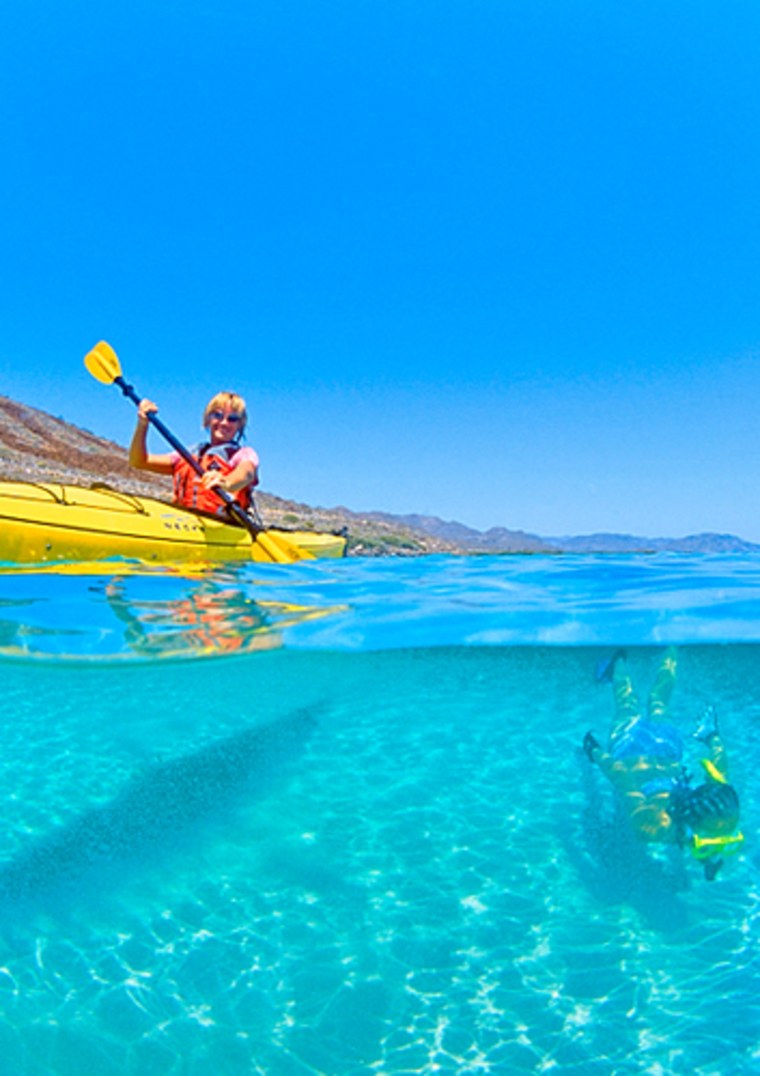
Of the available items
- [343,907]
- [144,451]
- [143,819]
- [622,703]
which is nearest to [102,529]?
[144,451]

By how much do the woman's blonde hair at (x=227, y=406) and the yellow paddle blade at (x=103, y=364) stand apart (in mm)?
1416

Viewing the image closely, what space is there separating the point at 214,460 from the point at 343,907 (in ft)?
19.8

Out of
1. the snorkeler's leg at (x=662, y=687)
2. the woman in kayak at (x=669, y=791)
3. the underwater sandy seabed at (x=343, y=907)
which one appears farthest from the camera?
the snorkeler's leg at (x=662, y=687)

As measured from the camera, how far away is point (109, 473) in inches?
964

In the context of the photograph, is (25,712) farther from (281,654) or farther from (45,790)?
(281,654)

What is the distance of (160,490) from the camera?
866 inches

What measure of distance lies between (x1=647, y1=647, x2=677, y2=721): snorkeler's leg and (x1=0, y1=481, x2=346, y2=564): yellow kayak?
5933 mm

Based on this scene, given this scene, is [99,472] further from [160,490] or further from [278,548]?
[278,548]

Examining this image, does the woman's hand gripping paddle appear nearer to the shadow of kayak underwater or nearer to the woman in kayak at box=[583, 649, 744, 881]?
the shadow of kayak underwater

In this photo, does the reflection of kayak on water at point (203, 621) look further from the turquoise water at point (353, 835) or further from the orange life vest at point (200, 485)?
the orange life vest at point (200, 485)

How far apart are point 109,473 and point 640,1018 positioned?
23.5m

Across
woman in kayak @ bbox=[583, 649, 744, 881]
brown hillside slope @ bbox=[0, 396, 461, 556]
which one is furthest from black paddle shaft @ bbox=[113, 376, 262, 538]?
brown hillside slope @ bbox=[0, 396, 461, 556]

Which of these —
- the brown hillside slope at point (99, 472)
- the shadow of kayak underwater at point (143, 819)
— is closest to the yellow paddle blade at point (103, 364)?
the shadow of kayak underwater at point (143, 819)

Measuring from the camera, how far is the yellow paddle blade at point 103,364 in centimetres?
995
